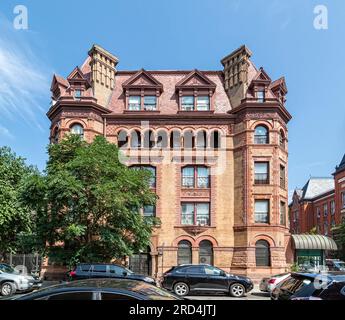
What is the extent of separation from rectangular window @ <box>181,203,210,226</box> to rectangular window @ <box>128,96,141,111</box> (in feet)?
28.2

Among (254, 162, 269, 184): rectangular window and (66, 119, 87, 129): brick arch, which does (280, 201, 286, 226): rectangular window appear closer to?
(254, 162, 269, 184): rectangular window

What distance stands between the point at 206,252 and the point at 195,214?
2910 mm

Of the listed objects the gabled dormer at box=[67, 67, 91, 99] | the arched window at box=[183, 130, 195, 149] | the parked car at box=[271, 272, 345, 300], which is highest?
the gabled dormer at box=[67, 67, 91, 99]

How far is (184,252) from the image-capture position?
99.8 feet

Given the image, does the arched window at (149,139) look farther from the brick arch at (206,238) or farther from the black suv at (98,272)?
the black suv at (98,272)

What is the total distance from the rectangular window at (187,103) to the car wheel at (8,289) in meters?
18.6

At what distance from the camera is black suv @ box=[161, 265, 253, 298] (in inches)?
770

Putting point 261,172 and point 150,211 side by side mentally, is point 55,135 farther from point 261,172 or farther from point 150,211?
point 261,172

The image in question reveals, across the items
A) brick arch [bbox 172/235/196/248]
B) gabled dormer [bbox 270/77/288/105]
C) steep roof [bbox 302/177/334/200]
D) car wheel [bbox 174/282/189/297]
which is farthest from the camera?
steep roof [bbox 302/177/334/200]

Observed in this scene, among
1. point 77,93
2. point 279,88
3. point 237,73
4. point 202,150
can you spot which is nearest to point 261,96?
point 279,88

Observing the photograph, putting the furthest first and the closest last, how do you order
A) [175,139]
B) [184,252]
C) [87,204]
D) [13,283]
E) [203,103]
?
[203,103] < [175,139] < [184,252] < [87,204] < [13,283]

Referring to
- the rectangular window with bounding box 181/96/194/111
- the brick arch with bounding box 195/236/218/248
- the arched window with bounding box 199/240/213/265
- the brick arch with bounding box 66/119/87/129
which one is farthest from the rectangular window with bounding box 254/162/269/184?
the brick arch with bounding box 66/119/87/129

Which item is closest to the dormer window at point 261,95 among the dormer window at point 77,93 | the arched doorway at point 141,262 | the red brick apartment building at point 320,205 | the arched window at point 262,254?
the arched window at point 262,254

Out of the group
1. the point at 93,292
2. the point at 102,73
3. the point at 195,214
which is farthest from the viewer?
the point at 102,73
